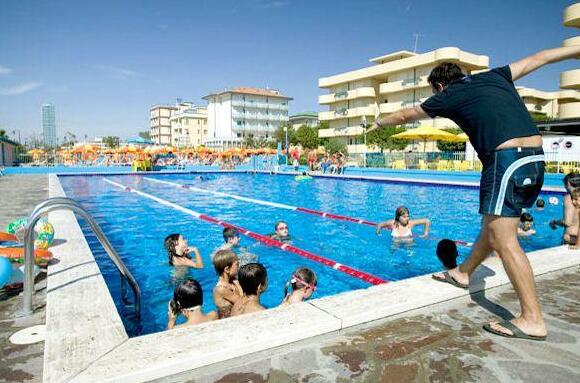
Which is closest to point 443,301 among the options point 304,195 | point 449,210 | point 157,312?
point 157,312

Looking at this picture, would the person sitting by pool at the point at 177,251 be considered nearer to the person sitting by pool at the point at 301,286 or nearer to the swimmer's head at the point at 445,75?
the person sitting by pool at the point at 301,286

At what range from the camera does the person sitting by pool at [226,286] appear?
13.3 ft

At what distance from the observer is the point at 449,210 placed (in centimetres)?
1228

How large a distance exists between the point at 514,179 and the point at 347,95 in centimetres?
5677

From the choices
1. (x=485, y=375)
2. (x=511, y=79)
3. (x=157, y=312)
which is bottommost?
(x=157, y=312)

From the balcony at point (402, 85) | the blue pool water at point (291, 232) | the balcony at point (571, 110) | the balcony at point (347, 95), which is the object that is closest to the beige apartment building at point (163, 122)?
the balcony at point (347, 95)

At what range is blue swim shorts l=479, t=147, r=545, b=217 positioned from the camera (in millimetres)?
2547

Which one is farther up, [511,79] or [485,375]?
[511,79]

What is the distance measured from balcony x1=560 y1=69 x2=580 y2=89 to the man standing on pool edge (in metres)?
34.2

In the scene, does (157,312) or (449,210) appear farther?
(449,210)

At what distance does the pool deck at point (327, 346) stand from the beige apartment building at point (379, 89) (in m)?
44.4

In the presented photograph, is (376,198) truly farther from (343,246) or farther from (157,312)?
(157,312)

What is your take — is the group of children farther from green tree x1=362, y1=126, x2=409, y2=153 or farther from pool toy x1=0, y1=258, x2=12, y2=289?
green tree x1=362, y1=126, x2=409, y2=153

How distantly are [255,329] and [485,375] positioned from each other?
1350 mm
